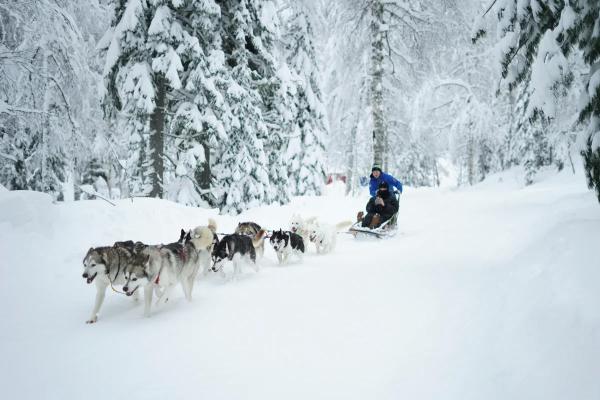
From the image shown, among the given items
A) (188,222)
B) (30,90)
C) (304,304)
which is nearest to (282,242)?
(304,304)

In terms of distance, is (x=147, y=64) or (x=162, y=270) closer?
(x=162, y=270)

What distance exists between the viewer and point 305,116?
17.8 m

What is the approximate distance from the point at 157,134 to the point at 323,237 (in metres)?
5.97

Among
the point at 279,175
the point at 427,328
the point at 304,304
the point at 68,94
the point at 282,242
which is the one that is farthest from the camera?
the point at 279,175

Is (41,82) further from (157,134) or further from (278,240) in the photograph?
(278,240)

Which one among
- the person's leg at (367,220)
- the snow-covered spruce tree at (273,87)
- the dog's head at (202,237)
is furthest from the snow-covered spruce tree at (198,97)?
the dog's head at (202,237)

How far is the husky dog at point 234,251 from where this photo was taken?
18.2 feet

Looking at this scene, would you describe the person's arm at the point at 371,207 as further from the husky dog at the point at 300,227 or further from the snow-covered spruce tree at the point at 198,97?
the snow-covered spruce tree at the point at 198,97

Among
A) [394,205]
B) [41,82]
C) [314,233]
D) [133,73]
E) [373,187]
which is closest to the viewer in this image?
[41,82]

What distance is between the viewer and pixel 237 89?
11.8 m

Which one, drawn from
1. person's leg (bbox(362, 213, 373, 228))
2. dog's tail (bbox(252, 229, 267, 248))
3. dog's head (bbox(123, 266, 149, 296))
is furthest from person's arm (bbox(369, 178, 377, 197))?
dog's head (bbox(123, 266, 149, 296))

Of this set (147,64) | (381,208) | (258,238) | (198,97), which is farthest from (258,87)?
(258,238)

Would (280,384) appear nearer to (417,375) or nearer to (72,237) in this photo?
(417,375)

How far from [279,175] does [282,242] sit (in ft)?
30.0
